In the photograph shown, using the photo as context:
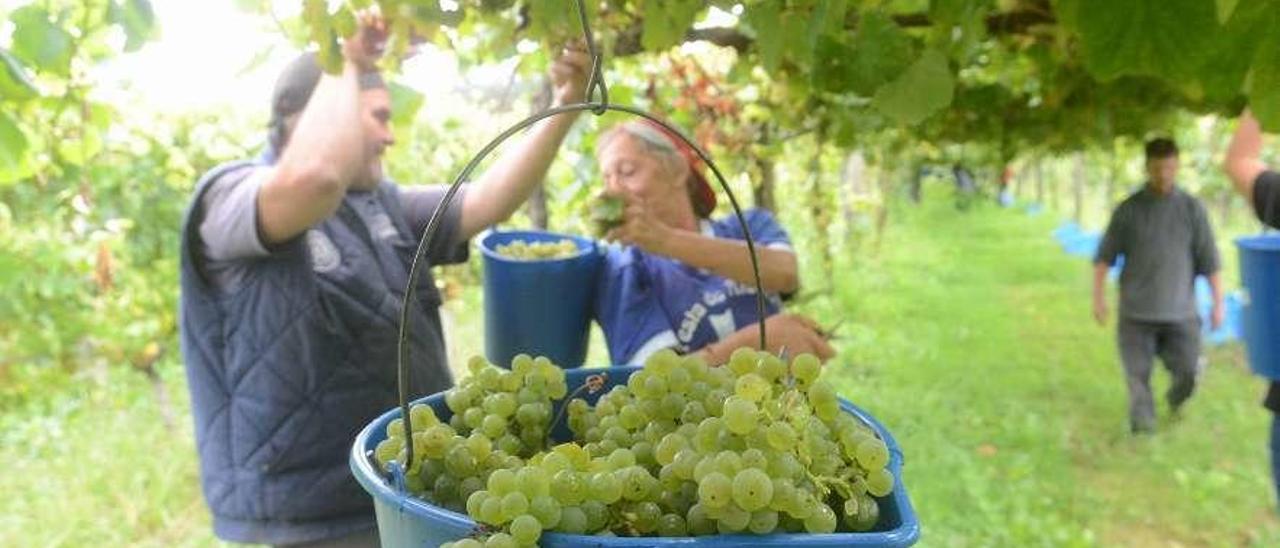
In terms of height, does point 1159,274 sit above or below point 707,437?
below

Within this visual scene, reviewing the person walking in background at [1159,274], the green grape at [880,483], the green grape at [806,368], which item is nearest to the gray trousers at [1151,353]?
the person walking in background at [1159,274]

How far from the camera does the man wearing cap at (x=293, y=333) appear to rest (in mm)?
1929

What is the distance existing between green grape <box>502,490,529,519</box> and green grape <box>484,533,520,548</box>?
0.02 metres

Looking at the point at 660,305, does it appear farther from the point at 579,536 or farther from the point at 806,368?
the point at 579,536

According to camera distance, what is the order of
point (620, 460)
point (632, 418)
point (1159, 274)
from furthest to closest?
point (1159, 274) < point (632, 418) < point (620, 460)

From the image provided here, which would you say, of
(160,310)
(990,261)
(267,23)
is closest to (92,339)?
(160,310)

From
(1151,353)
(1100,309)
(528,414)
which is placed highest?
(528,414)

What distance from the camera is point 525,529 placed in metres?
0.63

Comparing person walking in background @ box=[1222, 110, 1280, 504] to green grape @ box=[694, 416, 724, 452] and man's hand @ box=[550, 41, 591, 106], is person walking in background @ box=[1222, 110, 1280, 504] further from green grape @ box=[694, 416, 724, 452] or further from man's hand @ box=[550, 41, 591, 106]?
green grape @ box=[694, 416, 724, 452]

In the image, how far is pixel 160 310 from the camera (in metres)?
6.23

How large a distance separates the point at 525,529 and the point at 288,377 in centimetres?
148

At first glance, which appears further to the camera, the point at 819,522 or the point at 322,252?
the point at 322,252

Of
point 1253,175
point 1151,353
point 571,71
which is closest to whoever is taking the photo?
point 571,71

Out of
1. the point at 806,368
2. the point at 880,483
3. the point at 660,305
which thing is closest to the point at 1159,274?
the point at 660,305
